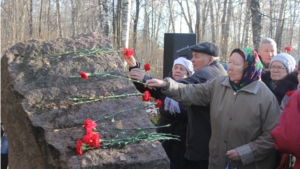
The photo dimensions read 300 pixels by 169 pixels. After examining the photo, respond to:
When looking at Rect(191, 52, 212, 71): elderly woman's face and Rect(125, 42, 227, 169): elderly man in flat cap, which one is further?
Rect(191, 52, 212, 71): elderly woman's face

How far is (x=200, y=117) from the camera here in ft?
8.92

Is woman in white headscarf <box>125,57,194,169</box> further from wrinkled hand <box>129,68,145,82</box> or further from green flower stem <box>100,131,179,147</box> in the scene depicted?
green flower stem <box>100,131,179,147</box>

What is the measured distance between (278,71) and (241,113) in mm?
904

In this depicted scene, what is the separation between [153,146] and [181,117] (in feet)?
3.37

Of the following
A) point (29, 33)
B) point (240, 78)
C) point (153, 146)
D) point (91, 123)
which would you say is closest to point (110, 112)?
point (91, 123)

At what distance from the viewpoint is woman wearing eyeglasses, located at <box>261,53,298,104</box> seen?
9.08 feet

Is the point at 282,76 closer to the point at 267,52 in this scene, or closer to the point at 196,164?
the point at 267,52

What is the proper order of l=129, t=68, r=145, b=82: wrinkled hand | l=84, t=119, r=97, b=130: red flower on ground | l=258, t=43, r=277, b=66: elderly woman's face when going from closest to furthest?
l=84, t=119, r=97, b=130: red flower on ground
l=129, t=68, r=145, b=82: wrinkled hand
l=258, t=43, r=277, b=66: elderly woman's face

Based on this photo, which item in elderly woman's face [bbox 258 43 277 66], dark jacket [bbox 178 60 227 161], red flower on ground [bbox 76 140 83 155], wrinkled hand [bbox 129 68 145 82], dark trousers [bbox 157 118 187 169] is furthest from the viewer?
elderly woman's face [bbox 258 43 277 66]

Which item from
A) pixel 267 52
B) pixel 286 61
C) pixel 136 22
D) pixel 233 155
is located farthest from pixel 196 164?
pixel 136 22

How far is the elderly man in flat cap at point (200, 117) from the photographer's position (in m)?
2.71

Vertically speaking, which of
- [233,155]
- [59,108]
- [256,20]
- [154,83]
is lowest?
[233,155]

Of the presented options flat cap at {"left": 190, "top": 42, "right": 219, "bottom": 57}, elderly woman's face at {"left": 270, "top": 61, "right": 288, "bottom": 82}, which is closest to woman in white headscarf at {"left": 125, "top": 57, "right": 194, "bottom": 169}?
flat cap at {"left": 190, "top": 42, "right": 219, "bottom": 57}

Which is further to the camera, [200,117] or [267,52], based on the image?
[267,52]
